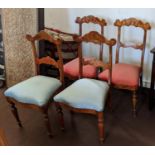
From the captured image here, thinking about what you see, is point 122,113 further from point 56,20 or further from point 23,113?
point 56,20

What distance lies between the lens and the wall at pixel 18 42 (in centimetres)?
286

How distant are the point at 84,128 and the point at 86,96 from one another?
1.49ft

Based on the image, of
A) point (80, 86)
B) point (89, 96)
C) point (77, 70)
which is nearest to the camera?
point (89, 96)

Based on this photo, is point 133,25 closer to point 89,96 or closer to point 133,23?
point 133,23

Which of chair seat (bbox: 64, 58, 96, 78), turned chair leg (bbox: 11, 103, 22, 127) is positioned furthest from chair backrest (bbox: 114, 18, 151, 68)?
turned chair leg (bbox: 11, 103, 22, 127)

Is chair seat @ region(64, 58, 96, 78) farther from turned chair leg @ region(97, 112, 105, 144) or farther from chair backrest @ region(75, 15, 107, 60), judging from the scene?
turned chair leg @ region(97, 112, 105, 144)

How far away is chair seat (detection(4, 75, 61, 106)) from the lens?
2207mm

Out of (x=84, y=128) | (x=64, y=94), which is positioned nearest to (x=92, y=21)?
(x=64, y=94)

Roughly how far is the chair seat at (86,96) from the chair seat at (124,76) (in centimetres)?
22

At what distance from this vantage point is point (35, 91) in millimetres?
2258

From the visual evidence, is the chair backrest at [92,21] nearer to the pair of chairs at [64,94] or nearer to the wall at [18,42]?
the wall at [18,42]

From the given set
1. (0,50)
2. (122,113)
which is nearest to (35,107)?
(122,113)

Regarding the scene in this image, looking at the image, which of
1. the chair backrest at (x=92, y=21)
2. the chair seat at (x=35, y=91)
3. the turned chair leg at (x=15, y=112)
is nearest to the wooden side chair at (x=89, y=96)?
the chair seat at (x=35, y=91)

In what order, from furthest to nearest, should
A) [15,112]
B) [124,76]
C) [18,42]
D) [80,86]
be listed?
[18,42], [124,76], [15,112], [80,86]
